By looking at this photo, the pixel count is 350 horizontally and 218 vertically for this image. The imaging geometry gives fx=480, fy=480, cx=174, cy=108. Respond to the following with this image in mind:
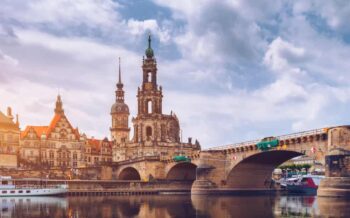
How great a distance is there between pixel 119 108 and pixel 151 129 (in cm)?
2444

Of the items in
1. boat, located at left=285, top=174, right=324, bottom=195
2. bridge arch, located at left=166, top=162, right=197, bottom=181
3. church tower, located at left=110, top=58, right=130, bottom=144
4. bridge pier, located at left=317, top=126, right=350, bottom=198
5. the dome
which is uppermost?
the dome

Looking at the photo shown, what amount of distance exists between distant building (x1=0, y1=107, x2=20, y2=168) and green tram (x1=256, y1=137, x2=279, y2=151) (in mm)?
77280

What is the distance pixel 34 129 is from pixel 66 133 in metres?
9.16

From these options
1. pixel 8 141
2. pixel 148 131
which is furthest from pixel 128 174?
pixel 8 141

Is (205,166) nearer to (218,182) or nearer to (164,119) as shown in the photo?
(218,182)

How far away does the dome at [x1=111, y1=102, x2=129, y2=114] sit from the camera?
15600 cm

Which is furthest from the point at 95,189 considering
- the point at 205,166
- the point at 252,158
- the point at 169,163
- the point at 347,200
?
the point at 347,200

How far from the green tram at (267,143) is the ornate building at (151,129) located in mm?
59052

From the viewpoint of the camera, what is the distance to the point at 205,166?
268 ft

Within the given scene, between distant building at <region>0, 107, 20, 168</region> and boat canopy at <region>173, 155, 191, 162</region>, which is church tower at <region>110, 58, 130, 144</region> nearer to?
distant building at <region>0, 107, 20, 168</region>

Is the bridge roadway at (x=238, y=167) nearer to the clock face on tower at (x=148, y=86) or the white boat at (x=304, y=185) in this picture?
the white boat at (x=304, y=185)

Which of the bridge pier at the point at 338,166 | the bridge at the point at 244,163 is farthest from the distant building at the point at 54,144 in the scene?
the bridge pier at the point at 338,166

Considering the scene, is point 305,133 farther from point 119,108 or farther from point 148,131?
point 119,108

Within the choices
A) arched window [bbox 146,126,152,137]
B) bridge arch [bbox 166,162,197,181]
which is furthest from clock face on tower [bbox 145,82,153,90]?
bridge arch [bbox 166,162,197,181]
